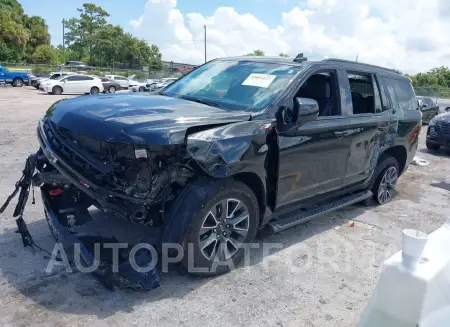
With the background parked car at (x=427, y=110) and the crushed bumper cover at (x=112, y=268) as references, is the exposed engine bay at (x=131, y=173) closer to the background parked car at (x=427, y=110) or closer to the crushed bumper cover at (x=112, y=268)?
the crushed bumper cover at (x=112, y=268)

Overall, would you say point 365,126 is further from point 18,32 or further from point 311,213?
point 18,32

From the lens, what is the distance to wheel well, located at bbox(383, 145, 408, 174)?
236 inches

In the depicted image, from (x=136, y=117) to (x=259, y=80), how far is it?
1553mm

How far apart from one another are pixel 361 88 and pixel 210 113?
246cm

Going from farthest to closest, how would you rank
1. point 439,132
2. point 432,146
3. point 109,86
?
point 109,86 → point 432,146 → point 439,132

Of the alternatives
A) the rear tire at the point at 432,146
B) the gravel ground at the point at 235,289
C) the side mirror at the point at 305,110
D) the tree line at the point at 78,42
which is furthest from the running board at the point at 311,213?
the tree line at the point at 78,42

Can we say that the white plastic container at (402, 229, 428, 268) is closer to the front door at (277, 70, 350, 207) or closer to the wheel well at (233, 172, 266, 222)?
the wheel well at (233, 172, 266, 222)

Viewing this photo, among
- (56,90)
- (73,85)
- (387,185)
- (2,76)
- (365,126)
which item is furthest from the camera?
(2,76)

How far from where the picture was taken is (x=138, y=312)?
10.3 feet

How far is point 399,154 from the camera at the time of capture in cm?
618

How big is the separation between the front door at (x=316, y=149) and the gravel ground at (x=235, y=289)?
0.59 meters

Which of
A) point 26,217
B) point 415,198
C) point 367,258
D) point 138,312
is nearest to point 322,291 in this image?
point 367,258

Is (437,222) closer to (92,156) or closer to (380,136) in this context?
(380,136)

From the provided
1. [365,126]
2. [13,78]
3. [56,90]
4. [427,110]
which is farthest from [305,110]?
[13,78]
